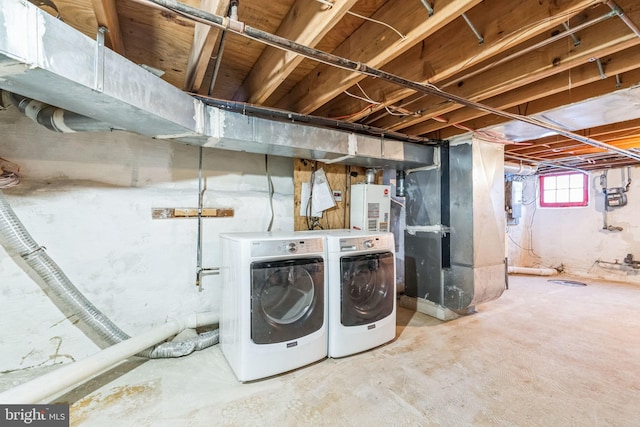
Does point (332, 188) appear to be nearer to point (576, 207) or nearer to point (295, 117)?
A: point (295, 117)

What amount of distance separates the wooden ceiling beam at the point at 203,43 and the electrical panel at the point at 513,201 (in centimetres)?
612

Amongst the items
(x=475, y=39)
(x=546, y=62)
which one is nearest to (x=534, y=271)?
(x=546, y=62)

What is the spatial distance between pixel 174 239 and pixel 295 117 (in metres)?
1.52

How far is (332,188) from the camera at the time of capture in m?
3.26

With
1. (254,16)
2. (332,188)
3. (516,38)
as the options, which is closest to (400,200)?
(332,188)

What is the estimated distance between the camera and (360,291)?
2.43 metres

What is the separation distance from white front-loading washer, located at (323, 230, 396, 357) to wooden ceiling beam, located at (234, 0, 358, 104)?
1220 millimetres

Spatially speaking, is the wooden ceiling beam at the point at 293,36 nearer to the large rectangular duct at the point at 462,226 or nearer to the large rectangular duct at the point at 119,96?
the large rectangular duct at the point at 119,96

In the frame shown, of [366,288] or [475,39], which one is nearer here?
[475,39]

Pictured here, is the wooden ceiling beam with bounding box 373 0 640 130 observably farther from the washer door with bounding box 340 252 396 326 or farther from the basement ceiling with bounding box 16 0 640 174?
the washer door with bounding box 340 252 396 326

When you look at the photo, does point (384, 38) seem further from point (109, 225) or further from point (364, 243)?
point (109, 225)

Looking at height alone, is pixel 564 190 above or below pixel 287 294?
above

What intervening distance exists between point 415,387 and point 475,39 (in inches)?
86.6

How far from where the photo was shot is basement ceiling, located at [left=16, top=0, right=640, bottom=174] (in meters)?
1.35
